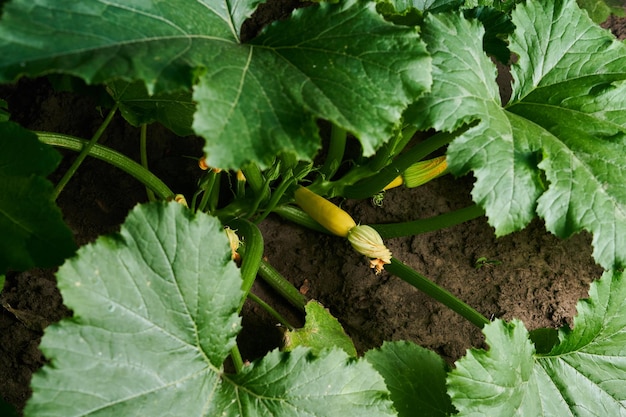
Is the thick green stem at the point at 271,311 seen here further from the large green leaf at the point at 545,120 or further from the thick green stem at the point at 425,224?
the large green leaf at the point at 545,120

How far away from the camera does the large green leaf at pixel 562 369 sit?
1.52m

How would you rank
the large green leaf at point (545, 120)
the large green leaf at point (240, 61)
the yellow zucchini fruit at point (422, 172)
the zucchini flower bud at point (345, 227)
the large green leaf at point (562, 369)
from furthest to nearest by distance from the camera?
the yellow zucchini fruit at point (422, 172) < the zucchini flower bud at point (345, 227) < the large green leaf at point (562, 369) < the large green leaf at point (545, 120) < the large green leaf at point (240, 61)

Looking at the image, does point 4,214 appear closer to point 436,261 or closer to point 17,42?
point 17,42

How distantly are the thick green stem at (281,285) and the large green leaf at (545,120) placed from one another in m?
0.80

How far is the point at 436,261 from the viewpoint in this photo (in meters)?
2.17

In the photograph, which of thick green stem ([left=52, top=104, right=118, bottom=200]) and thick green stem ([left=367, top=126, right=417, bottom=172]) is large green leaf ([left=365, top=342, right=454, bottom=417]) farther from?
thick green stem ([left=52, top=104, right=118, bottom=200])

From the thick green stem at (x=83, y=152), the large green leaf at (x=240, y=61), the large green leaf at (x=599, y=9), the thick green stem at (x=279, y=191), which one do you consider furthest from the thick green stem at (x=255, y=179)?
the large green leaf at (x=599, y=9)

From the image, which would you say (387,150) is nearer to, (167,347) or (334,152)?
(334,152)

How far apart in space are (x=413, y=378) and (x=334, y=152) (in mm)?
715

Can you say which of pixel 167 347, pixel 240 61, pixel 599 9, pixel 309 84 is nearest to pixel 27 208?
pixel 167 347

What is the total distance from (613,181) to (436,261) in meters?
0.80

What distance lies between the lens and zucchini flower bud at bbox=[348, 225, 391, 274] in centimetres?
190

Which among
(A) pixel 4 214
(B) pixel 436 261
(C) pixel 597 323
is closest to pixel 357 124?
(A) pixel 4 214

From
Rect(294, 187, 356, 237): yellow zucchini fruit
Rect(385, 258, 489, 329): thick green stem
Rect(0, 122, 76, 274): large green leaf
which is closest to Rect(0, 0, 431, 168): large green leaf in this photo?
Rect(0, 122, 76, 274): large green leaf
